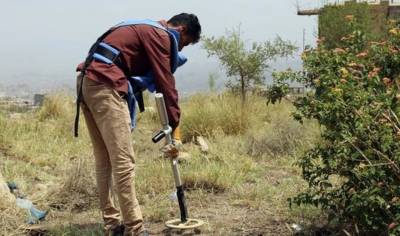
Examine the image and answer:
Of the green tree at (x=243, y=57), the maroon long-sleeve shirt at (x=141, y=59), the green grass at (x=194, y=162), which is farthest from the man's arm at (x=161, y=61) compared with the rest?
the green tree at (x=243, y=57)

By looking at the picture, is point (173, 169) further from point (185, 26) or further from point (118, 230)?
point (185, 26)

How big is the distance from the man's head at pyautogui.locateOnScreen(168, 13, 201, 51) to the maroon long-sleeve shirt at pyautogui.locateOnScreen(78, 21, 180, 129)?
21 centimetres

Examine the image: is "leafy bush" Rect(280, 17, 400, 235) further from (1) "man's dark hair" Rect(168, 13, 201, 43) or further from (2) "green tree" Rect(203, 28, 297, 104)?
(2) "green tree" Rect(203, 28, 297, 104)

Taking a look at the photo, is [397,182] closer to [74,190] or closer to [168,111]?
[168,111]

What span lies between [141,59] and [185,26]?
43 cm

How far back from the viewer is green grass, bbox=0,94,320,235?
5375 mm

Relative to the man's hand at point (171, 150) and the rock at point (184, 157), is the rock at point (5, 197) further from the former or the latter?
the rock at point (184, 157)

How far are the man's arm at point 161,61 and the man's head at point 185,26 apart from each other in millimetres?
218

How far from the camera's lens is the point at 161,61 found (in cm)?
420

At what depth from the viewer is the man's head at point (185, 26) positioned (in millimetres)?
4465

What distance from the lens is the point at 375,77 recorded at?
3.61 m

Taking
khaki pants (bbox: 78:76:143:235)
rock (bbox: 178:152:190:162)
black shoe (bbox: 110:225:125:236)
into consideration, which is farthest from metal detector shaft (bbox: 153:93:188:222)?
rock (bbox: 178:152:190:162)

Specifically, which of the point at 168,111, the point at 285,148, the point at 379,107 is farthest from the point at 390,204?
the point at 285,148

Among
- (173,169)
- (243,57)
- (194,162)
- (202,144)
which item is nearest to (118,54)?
(173,169)
